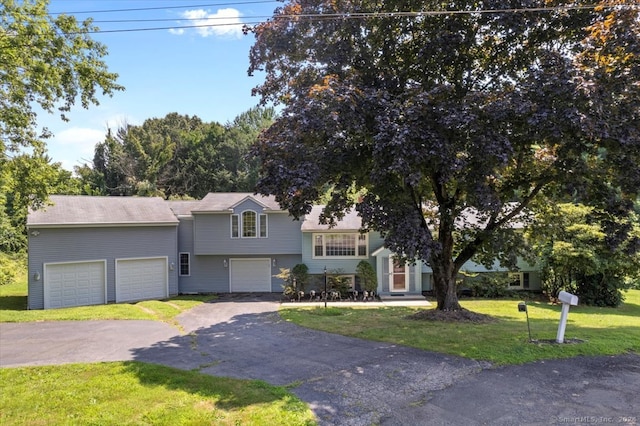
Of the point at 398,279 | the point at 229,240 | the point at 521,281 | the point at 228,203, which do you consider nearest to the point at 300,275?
the point at 229,240

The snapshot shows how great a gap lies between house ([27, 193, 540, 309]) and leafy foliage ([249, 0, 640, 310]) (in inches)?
331

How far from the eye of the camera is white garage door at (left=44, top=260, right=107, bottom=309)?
18.4 m

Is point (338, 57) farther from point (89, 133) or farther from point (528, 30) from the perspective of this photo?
point (89, 133)

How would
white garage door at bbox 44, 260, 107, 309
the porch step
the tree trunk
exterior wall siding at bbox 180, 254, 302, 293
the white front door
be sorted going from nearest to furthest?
the tree trunk < white garage door at bbox 44, 260, 107, 309 < the porch step < the white front door < exterior wall siding at bbox 180, 254, 302, 293

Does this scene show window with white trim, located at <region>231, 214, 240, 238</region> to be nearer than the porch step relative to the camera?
No

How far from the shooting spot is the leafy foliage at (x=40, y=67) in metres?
11.7

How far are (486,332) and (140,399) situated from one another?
8449 millimetres

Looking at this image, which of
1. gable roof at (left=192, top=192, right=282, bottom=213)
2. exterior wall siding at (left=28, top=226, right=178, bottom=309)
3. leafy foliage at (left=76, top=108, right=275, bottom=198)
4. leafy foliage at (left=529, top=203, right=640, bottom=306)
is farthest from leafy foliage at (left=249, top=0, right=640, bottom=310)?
leafy foliage at (left=76, top=108, right=275, bottom=198)

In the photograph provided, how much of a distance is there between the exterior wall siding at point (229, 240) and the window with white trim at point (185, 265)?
1320mm

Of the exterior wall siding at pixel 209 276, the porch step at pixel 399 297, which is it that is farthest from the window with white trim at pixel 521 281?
the exterior wall siding at pixel 209 276

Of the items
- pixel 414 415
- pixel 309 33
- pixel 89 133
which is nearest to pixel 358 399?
pixel 414 415

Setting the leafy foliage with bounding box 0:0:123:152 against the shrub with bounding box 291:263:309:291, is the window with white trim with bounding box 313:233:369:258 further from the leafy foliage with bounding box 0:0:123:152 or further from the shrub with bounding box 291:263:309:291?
the leafy foliage with bounding box 0:0:123:152

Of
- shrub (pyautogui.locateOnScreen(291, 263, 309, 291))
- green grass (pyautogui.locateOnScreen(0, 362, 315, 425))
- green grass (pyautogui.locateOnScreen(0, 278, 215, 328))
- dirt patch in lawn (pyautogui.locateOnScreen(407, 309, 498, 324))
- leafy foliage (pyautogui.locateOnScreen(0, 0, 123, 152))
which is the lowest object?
green grass (pyautogui.locateOnScreen(0, 278, 215, 328))

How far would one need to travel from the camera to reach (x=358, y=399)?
630cm
